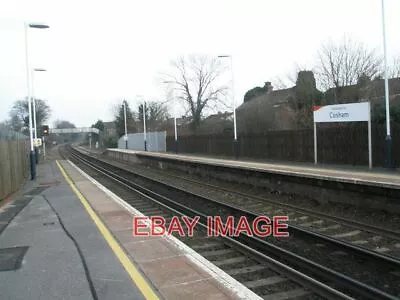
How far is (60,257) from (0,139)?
10.4 meters

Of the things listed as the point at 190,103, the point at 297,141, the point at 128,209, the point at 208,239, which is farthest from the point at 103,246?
the point at 190,103

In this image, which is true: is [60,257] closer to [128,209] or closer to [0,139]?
[128,209]

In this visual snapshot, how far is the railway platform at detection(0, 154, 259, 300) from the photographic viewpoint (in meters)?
5.44

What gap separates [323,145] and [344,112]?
3075 millimetres

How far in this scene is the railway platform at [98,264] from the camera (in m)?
5.44

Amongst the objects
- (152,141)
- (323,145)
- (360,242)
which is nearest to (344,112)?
(323,145)

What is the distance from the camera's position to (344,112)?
22.0 metres

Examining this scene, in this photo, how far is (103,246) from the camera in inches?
309

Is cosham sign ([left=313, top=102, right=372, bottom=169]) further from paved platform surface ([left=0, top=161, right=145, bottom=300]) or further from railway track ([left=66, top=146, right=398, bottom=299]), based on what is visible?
paved platform surface ([left=0, top=161, right=145, bottom=300])

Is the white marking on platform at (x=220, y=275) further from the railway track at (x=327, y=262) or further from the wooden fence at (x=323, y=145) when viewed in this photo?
the wooden fence at (x=323, y=145)

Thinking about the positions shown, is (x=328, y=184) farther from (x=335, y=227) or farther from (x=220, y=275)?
(x=220, y=275)

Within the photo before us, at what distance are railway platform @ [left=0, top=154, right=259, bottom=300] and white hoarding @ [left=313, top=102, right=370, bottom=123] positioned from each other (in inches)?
546
